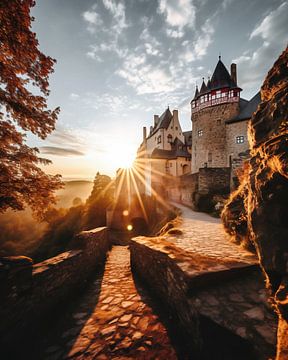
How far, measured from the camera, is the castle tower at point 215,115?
23.4m

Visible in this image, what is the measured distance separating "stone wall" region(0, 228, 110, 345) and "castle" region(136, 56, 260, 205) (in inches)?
523

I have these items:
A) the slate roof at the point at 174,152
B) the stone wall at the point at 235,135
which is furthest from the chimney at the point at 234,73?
the slate roof at the point at 174,152

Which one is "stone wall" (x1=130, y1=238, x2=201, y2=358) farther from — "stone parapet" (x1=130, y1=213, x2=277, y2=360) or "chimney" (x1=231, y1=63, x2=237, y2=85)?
"chimney" (x1=231, y1=63, x2=237, y2=85)

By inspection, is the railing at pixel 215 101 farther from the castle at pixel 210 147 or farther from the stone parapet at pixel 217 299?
the stone parapet at pixel 217 299

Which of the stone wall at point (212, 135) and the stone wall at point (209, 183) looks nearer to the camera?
the stone wall at point (209, 183)

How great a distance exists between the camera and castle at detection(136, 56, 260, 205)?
1627 centimetres

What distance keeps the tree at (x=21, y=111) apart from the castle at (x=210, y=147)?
43.8 ft

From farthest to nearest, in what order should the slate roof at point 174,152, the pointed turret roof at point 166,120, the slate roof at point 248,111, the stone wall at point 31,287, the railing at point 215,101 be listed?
the pointed turret roof at point 166,120, the slate roof at point 174,152, the railing at point 215,101, the slate roof at point 248,111, the stone wall at point 31,287

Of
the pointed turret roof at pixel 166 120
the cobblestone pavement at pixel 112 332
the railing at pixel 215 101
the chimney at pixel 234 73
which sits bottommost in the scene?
the cobblestone pavement at pixel 112 332

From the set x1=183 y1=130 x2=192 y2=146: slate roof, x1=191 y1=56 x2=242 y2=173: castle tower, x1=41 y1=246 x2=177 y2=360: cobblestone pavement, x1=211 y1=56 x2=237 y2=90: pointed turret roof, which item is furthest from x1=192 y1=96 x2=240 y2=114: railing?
x1=41 y1=246 x2=177 y2=360: cobblestone pavement

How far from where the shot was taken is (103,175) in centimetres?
3672

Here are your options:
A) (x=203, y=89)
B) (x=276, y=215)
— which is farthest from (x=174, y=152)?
(x=276, y=215)

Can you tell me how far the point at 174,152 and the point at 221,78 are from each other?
1399cm

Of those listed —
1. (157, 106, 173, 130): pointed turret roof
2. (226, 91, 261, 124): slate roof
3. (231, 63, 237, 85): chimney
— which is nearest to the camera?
(226, 91, 261, 124): slate roof
